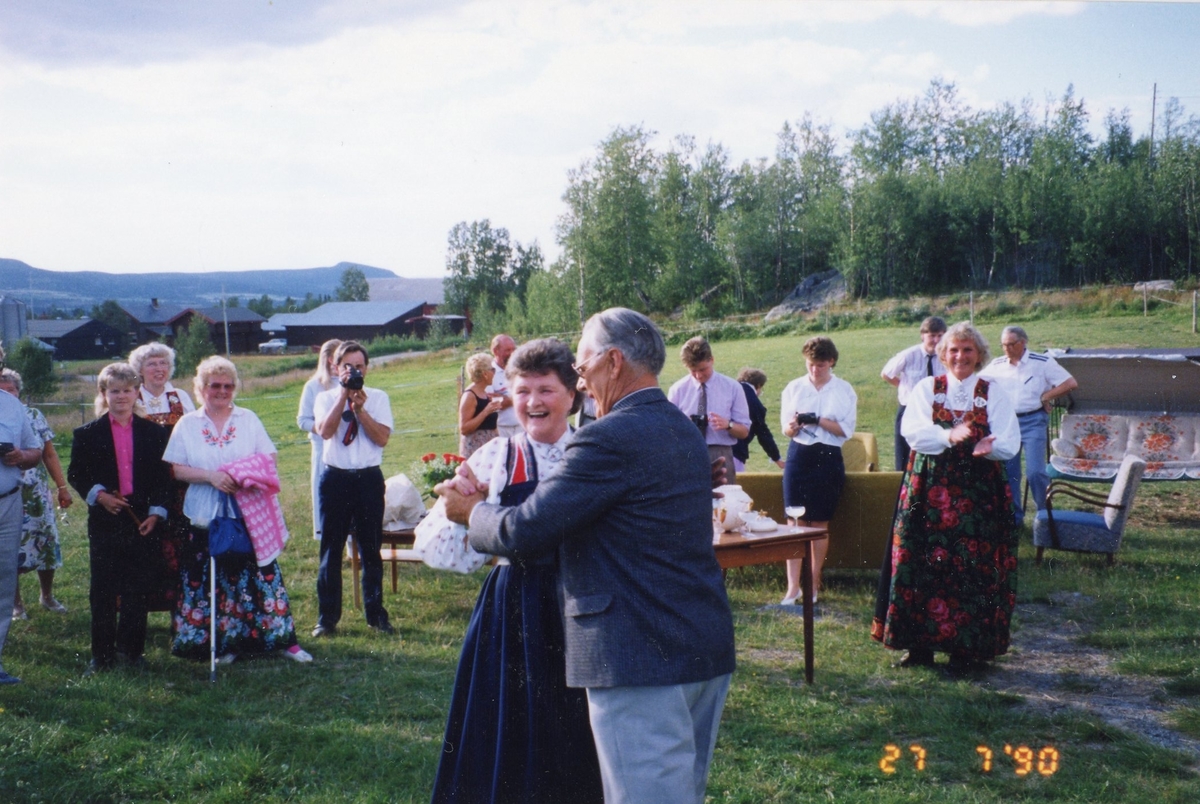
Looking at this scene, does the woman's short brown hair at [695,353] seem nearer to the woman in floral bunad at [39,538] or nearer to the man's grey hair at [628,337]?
the man's grey hair at [628,337]

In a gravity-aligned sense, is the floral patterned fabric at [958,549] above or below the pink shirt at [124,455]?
below

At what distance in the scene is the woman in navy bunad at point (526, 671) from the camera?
2.68 metres

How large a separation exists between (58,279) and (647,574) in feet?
477

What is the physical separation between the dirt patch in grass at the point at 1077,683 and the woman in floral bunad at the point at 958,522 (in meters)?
0.28

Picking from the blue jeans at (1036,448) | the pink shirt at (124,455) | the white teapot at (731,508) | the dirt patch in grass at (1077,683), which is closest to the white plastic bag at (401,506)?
the pink shirt at (124,455)

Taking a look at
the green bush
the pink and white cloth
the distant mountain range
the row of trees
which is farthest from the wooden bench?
the distant mountain range

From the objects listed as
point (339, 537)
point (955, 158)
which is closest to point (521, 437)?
point (339, 537)

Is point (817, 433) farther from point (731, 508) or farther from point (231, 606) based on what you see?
point (231, 606)

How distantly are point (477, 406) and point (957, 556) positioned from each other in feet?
13.4

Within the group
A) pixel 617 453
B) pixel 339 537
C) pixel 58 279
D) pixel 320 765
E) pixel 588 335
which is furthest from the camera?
pixel 58 279

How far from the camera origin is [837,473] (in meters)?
6.70

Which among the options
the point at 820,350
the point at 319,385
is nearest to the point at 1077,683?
the point at 820,350

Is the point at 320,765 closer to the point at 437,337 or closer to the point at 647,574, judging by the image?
the point at 647,574

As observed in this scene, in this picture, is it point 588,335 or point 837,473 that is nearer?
point 588,335
